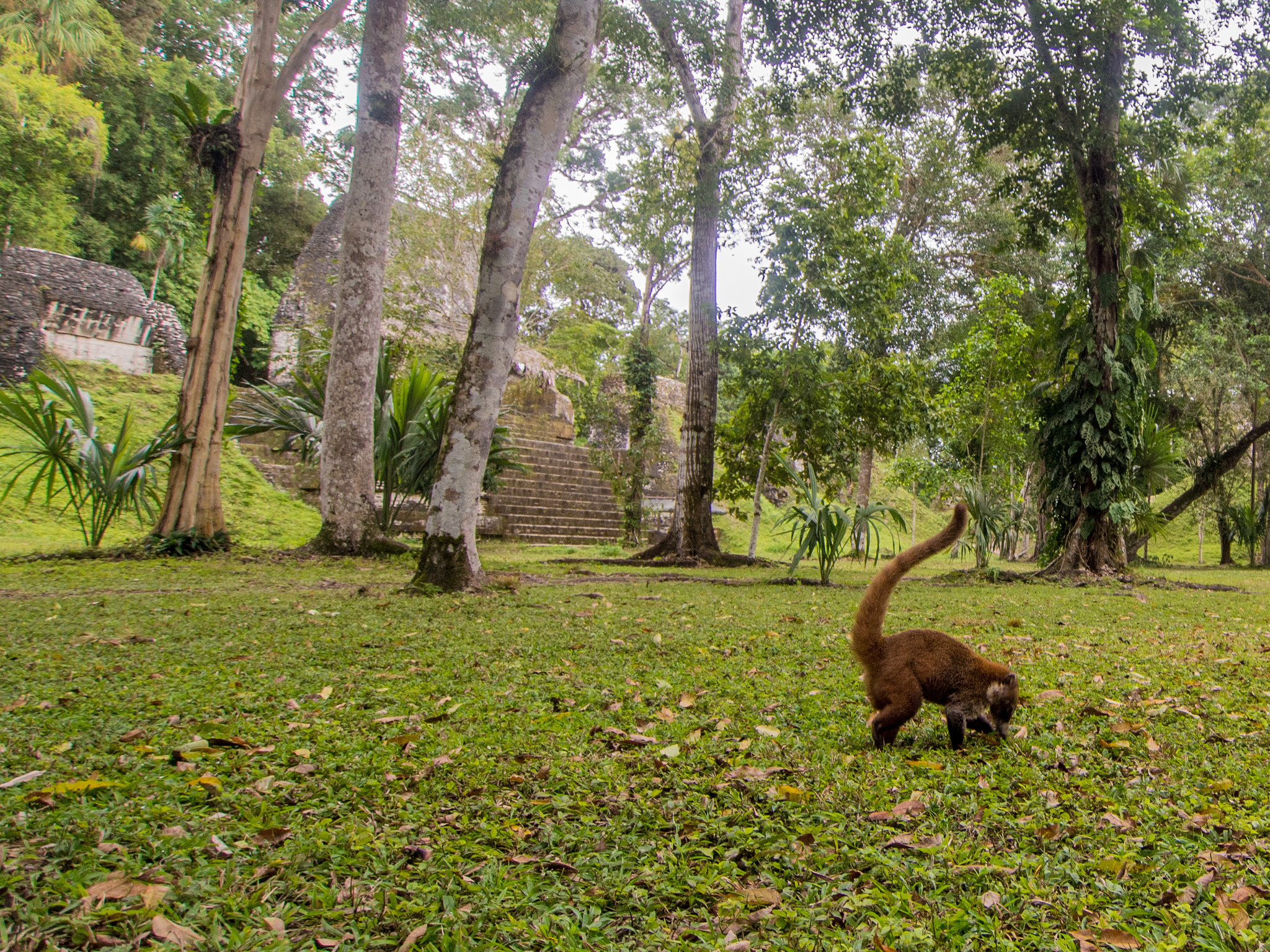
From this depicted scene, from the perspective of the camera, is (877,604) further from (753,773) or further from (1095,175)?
(1095,175)

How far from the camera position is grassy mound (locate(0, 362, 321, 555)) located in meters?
10.4

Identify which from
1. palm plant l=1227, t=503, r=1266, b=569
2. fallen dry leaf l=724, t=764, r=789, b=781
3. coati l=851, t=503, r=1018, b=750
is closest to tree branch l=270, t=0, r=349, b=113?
coati l=851, t=503, r=1018, b=750

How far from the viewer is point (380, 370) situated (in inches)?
376

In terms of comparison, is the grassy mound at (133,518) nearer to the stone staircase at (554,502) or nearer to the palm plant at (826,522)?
the stone staircase at (554,502)

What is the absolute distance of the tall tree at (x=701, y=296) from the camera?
1055 centimetres

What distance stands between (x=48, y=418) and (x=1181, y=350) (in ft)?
76.6

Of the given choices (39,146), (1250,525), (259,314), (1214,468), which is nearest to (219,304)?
(1214,468)


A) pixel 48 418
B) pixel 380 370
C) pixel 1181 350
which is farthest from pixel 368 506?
pixel 1181 350

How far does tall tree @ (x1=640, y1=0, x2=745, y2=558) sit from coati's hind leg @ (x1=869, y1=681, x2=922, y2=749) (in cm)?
801

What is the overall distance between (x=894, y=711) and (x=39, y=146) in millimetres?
28812

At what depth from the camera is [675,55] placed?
10805mm

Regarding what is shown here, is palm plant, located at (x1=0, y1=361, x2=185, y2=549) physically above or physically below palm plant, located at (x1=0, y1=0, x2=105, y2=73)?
below

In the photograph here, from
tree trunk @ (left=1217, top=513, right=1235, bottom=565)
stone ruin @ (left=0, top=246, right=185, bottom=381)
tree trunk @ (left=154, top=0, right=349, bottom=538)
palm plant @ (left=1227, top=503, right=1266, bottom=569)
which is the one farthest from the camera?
tree trunk @ (left=1217, top=513, right=1235, bottom=565)

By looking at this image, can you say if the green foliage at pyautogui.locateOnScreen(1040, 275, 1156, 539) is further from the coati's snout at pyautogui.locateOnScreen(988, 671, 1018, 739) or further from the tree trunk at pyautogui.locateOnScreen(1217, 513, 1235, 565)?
the tree trunk at pyautogui.locateOnScreen(1217, 513, 1235, 565)
